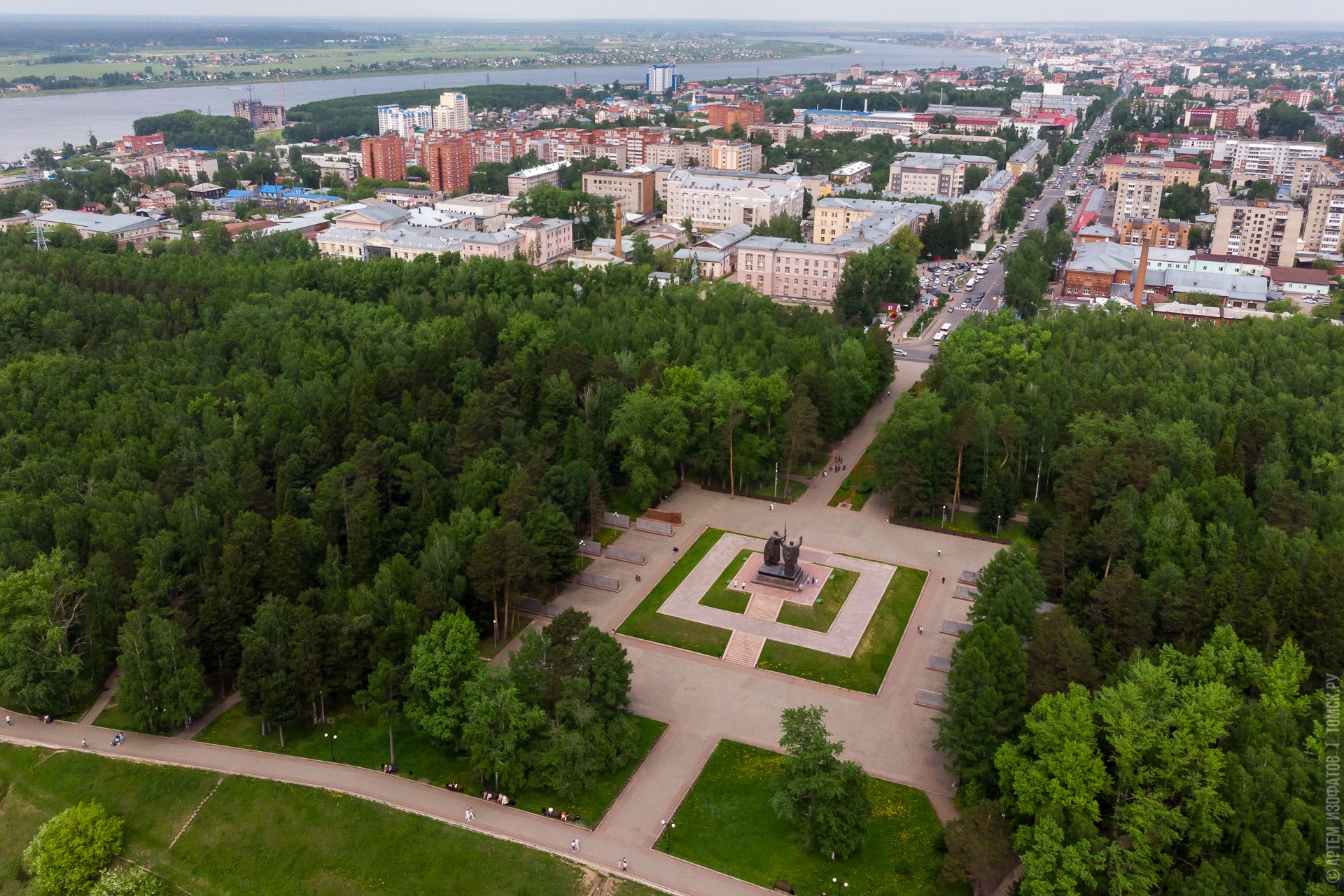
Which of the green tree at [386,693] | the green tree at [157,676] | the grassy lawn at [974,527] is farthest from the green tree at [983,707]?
the green tree at [157,676]

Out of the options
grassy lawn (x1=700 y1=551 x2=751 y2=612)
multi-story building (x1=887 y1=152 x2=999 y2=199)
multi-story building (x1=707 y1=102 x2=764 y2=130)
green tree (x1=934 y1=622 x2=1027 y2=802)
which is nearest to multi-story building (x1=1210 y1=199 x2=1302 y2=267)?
multi-story building (x1=887 y1=152 x2=999 y2=199)

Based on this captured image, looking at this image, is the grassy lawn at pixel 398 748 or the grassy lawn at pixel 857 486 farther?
the grassy lawn at pixel 857 486

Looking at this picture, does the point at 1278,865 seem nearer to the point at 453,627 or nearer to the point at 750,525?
the point at 453,627

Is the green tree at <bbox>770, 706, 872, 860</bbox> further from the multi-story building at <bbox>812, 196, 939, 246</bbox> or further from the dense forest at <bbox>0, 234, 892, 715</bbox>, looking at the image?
the multi-story building at <bbox>812, 196, 939, 246</bbox>

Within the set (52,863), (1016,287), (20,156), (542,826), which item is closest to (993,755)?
(542,826)

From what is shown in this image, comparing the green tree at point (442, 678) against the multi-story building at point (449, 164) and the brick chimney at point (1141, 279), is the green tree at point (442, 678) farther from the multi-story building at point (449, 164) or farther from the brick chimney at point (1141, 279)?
the multi-story building at point (449, 164)

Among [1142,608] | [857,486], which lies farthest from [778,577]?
[1142,608]
